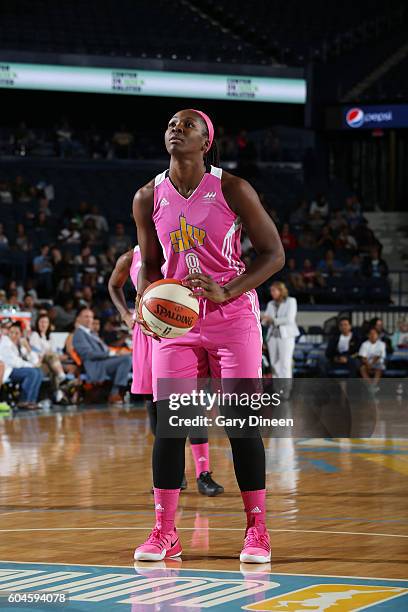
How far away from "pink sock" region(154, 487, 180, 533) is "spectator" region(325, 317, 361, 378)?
1273cm

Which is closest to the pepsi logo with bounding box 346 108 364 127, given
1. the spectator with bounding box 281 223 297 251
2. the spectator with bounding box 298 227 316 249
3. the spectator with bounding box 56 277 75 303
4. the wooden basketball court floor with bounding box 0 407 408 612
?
the spectator with bounding box 298 227 316 249

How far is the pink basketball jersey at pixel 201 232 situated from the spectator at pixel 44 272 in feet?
47.5

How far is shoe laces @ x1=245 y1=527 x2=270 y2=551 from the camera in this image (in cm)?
554

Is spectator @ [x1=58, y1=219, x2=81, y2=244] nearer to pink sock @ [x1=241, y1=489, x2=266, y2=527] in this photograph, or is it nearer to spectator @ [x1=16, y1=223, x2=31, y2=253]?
spectator @ [x1=16, y1=223, x2=31, y2=253]

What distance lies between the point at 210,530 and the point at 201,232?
1841 millimetres

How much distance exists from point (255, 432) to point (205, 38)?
81.5 ft

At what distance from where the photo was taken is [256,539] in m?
5.57

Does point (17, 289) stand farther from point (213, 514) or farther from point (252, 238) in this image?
point (252, 238)

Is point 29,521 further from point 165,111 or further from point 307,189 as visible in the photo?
point 165,111

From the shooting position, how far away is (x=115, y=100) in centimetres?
2933

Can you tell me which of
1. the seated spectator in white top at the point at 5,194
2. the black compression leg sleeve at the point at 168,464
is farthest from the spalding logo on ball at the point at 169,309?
the seated spectator in white top at the point at 5,194

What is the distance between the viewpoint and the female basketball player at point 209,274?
219 inches

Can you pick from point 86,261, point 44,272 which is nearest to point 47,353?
point 44,272

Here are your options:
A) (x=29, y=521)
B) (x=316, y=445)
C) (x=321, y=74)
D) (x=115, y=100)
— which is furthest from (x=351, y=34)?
(x=29, y=521)
